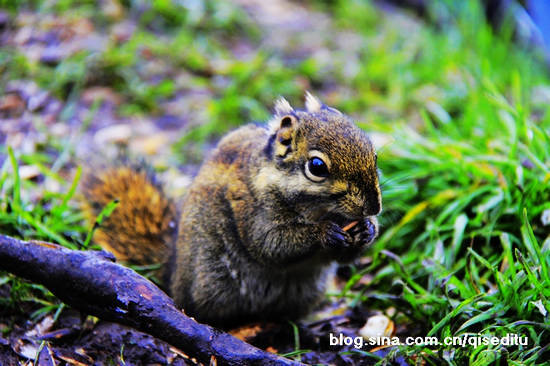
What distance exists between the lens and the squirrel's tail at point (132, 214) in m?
3.18

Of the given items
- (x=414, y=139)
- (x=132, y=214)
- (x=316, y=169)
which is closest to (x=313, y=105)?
(x=316, y=169)

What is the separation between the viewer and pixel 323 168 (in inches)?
95.7

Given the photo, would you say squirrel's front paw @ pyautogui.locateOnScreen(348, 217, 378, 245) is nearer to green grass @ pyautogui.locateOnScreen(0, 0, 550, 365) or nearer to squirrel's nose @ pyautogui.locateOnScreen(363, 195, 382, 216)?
squirrel's nose @ pyautogui.locateOnScreen(363, 195, 382, 216)

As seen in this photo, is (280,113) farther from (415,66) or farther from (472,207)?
(415,66)

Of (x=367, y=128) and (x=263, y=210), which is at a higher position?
(x=263, y=210)

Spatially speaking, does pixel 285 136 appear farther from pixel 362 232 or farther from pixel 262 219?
pixel 362 232

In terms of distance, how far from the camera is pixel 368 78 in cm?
547

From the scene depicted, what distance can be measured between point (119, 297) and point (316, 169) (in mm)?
1003

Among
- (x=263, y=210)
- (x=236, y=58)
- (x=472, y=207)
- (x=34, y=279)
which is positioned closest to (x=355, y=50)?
(x=236, y=58)

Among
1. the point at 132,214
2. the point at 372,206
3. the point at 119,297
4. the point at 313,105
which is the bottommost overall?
the point at 132,214

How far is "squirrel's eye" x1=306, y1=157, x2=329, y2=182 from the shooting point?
2428mm

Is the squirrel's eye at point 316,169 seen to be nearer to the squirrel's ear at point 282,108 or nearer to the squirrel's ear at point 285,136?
the squirrel's ear at point 285,136

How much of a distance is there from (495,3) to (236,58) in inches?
144

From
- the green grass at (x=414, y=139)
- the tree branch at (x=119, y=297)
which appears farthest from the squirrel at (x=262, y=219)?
the tree branch at (x=119, y=297)
